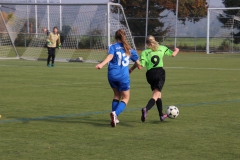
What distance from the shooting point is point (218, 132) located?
372 inches

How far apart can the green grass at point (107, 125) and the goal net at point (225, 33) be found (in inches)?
1307

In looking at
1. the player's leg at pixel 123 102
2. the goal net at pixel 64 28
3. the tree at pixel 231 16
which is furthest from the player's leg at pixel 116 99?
the tree at pixel 231 16

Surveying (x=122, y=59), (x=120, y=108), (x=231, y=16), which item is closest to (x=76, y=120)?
(x=120, y=108)

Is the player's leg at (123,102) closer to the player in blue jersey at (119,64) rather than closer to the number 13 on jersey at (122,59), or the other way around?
the player in blue jersey at (119,64)

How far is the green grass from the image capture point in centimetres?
782

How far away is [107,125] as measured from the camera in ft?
33.4

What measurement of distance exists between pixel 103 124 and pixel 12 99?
445 cm

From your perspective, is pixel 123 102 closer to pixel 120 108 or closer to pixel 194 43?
pixel 120 108

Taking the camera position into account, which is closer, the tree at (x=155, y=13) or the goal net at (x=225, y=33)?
the goal net at (x=225, y=33)

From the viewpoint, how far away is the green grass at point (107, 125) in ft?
25.7

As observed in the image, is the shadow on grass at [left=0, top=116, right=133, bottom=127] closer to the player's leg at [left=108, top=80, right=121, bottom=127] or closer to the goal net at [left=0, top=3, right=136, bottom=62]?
the player's leg at [left=108, top=80, right=121, bottom=127]

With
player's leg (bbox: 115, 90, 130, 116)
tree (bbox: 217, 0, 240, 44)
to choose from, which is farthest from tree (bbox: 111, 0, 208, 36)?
player's leg (bbox: 115, 90, 130, 116)

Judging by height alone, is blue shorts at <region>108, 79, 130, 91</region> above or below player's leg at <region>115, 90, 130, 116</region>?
above

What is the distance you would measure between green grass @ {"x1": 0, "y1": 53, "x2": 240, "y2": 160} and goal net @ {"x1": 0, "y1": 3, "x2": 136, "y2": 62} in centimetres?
1635
